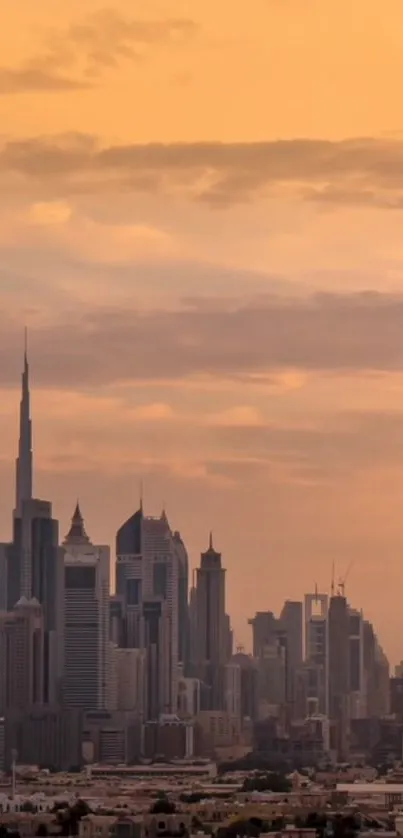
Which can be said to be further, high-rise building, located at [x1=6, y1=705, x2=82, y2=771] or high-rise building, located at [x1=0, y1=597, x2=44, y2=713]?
high-rise building, located at [x1=0, y1=597, x2=44, y2=713]

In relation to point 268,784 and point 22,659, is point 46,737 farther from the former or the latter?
point 268,784

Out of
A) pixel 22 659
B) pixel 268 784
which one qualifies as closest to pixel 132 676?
pixel 22 659

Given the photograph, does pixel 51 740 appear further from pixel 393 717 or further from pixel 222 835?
pixel 222 835

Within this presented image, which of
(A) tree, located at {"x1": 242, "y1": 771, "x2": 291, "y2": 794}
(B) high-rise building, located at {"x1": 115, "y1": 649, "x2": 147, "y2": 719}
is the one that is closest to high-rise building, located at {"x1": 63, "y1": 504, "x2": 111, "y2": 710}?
(B) high-rise building, located at {"x1": 115, "y1": 649, "x2": 147, "y2": 719}

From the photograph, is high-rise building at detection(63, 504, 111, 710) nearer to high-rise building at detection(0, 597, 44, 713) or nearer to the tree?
high-rise building at detection(0, 597, 44, 713)

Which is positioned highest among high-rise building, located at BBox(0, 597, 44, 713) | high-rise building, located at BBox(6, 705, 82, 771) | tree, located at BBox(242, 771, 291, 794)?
high-rise building, located at BBox(0, 597, 44, 713)

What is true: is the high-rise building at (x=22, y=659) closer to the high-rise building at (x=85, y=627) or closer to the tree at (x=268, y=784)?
the high-rise building at (x=85, y=627)
